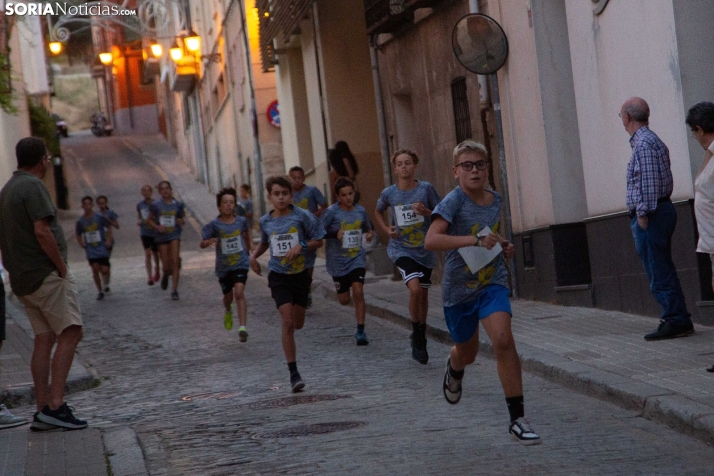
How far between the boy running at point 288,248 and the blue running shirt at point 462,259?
2.92 metres

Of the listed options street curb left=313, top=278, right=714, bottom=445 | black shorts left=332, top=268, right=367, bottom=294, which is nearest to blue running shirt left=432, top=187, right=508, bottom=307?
street curb left=313, top=278, right=714, bottom=445

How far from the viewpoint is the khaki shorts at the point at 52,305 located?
27.6 ft

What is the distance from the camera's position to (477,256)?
6.98 meters

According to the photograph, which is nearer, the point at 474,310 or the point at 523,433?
the point at 523,433

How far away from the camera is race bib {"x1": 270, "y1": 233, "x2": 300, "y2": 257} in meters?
10.2

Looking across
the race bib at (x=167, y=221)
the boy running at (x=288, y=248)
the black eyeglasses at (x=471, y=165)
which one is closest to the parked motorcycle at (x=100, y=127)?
the race bib at (x=167, y=221)

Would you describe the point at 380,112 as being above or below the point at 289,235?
above

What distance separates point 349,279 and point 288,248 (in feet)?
8.11

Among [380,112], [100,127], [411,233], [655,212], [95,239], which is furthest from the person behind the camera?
[100,127]

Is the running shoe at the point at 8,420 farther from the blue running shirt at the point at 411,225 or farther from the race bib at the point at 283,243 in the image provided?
the blue running shirt at the point at 411,225

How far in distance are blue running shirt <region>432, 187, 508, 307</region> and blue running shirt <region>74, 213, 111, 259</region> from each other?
15466mm

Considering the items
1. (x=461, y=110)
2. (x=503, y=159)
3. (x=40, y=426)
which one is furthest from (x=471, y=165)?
(x=461, y=110)

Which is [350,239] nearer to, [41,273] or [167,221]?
[41,273]

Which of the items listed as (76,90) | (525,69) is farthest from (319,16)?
(76,90)
